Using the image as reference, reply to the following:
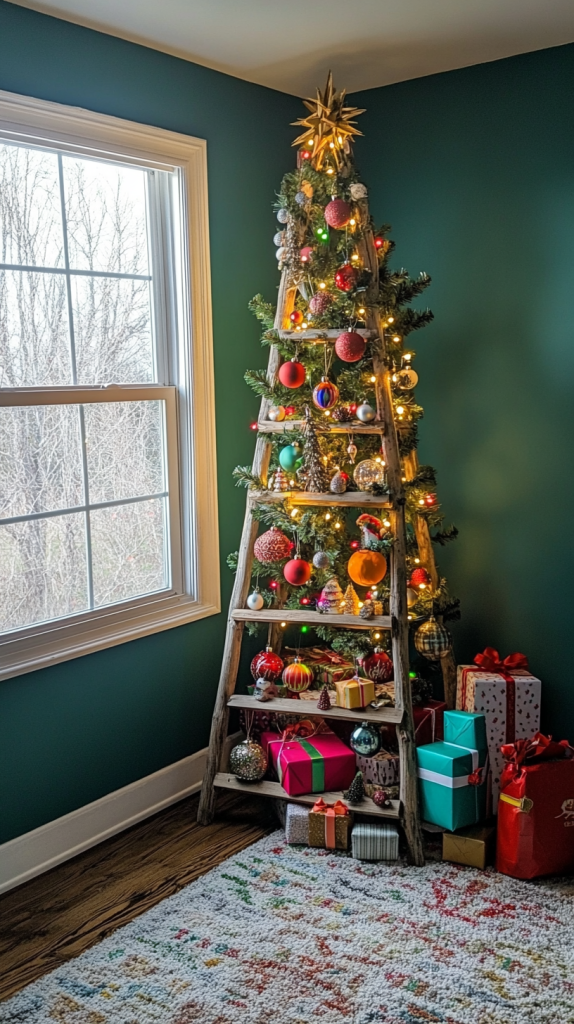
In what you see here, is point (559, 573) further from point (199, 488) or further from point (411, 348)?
point (199, 488)

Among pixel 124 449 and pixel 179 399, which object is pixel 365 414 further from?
pixel 124 449

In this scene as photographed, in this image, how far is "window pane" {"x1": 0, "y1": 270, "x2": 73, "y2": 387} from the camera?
257cm

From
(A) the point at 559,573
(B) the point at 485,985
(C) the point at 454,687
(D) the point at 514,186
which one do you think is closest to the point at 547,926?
(B) the point at 485,985

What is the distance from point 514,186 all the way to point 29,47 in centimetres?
169

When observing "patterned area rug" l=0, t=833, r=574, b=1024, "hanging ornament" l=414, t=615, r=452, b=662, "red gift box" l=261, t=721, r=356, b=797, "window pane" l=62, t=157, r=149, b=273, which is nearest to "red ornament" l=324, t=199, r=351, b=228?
"window pane" l=62, t=157, r=149, b=273

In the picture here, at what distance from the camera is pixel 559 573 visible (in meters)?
3.13

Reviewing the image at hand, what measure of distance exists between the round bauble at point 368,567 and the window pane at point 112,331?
3.24ft

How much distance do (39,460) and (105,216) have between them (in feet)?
2.76

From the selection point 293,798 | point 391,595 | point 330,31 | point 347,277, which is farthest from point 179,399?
point 293,798

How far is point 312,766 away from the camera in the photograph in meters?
2.86

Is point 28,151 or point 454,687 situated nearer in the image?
point 28,151

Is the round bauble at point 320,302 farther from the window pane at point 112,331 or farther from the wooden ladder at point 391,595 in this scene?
the window pane at point 112,331

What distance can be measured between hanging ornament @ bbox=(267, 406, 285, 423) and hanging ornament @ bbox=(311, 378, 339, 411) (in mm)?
138

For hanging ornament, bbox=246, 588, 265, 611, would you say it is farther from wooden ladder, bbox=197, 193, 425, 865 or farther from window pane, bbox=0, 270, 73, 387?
window pane, bbox=0, 270, 73, 387
